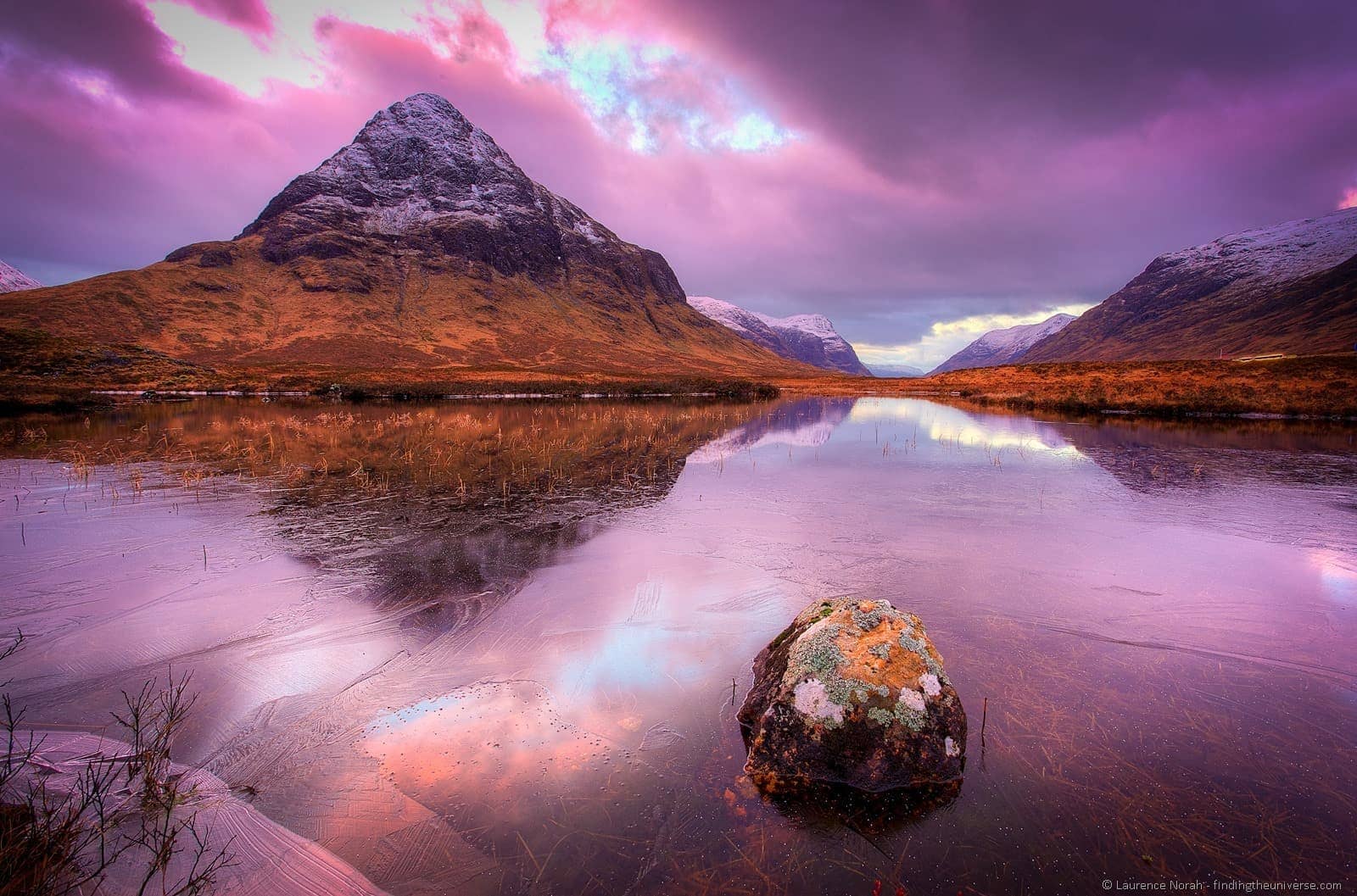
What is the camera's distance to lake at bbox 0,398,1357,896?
4.84m

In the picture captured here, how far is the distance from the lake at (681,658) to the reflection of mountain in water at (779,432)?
328 inches

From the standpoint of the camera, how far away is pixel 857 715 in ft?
19.1

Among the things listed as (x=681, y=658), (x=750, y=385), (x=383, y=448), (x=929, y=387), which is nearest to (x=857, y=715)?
(x=681, y=658)

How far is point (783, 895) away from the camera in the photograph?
14.2 ft

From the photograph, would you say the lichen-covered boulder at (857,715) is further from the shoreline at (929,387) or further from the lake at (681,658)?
the shoreline at (929,387)

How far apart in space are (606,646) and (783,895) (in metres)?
4.49

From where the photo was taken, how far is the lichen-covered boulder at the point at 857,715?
Answer: 5.65 meters

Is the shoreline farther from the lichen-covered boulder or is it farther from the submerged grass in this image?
the lichen-covered boulder

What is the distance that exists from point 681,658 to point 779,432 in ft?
98.5

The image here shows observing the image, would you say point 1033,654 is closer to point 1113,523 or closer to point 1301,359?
point 1113,523

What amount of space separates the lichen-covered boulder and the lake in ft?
1.18

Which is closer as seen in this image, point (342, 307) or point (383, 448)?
point (383, 448)

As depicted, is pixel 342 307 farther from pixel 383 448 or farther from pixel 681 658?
pixel 681 658

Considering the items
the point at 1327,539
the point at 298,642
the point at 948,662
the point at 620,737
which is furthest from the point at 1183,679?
the point at 298,642
